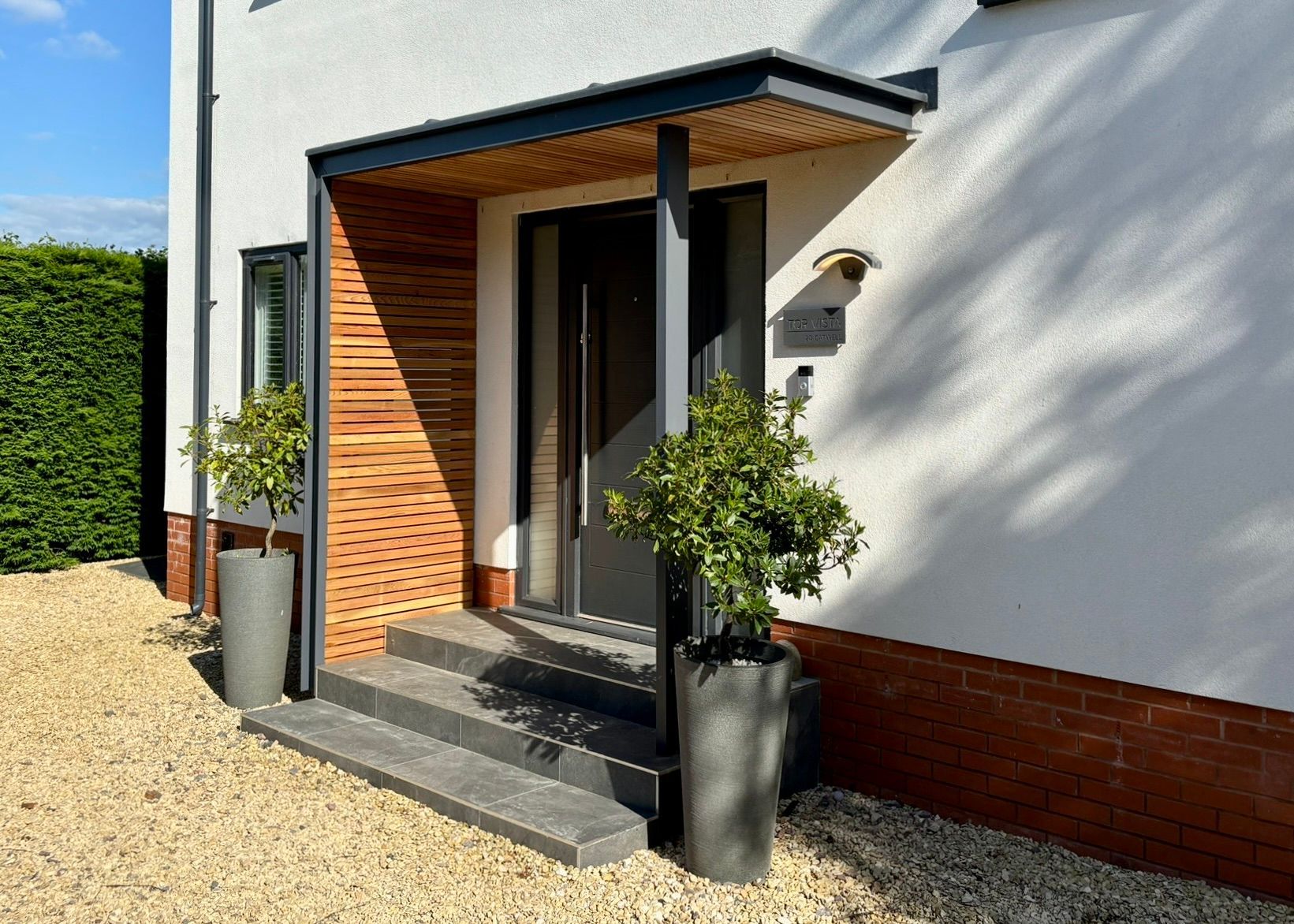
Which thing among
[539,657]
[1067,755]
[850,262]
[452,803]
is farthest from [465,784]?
[850,262]

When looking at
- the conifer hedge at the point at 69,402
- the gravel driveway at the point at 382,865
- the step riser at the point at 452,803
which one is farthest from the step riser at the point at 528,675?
the conifer hedge at the point at 69,402

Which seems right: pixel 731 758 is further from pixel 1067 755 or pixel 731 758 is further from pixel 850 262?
pixel 850 262

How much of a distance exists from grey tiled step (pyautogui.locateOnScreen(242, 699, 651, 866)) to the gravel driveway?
0.24 feet

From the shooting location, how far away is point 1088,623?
4535mm

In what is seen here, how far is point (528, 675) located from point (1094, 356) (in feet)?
10.7

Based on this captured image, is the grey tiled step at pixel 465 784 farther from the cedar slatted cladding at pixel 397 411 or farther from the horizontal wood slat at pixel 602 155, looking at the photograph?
the horizontal wood slat at pixel 602 155

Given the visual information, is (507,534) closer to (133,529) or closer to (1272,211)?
(1272,211)

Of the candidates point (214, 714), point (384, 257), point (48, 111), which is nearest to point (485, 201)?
point (384, 257)

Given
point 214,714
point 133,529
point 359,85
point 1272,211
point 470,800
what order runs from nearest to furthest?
1. point 1272,211
2. point 470,800
3. point 214,714
4. point 359,85
5. point 133,529

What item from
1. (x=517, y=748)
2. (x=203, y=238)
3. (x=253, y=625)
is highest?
(x=203, y=238)

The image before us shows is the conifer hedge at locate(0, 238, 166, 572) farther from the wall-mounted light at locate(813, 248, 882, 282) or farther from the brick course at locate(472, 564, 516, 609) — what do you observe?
the wall-mounted light at locate(813, 248, 882, 282)

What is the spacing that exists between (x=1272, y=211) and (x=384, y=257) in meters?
4.80

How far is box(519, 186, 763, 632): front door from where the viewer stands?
6719mm

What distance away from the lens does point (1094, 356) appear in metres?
4.50
